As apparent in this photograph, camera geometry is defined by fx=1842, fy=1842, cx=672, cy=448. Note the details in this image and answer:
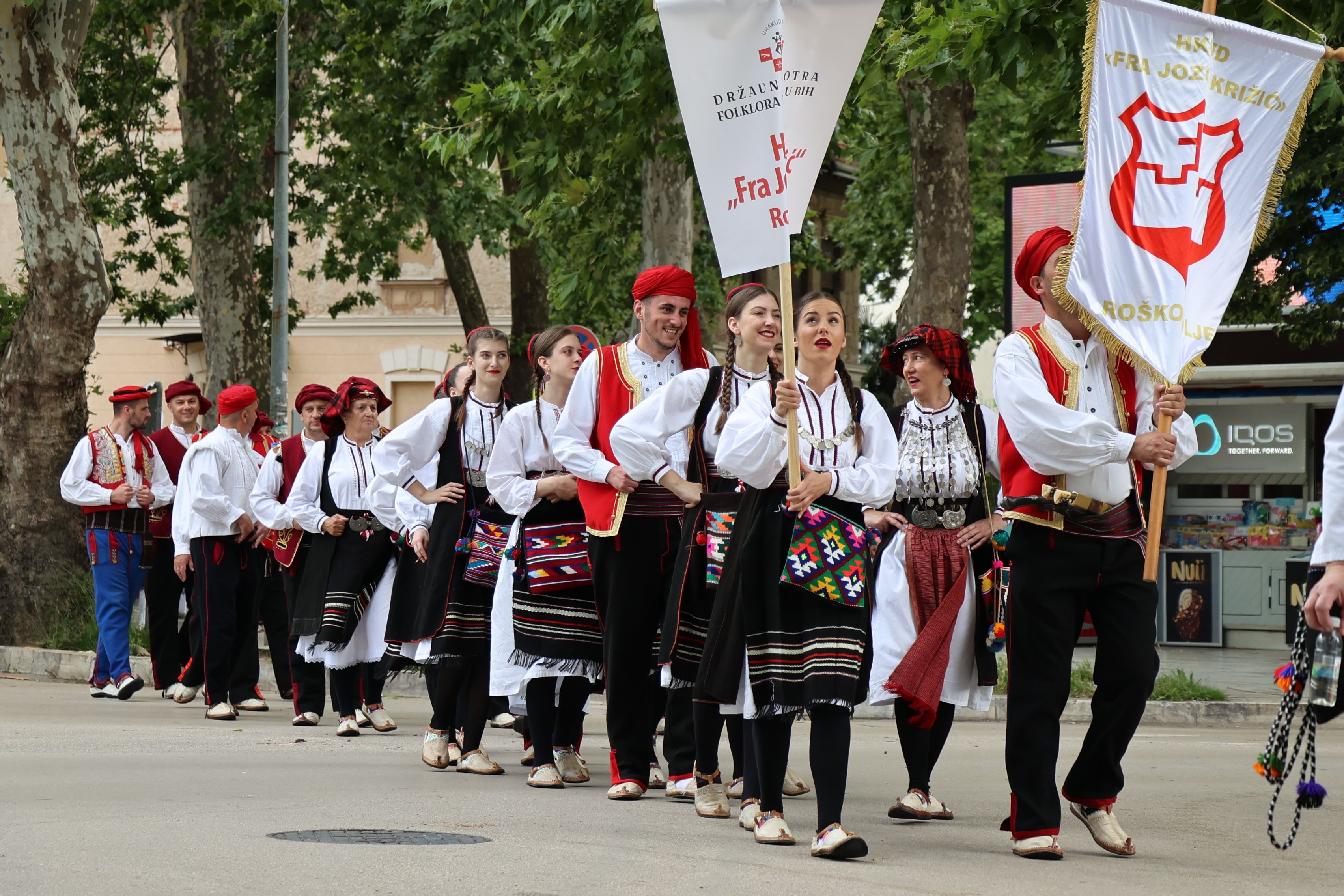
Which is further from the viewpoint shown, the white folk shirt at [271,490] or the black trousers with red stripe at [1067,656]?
the white folk shirt at [271,490]

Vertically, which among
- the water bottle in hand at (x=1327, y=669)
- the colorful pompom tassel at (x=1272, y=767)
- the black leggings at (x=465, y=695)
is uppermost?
the water bottle in hand at (x=1327, y=669)

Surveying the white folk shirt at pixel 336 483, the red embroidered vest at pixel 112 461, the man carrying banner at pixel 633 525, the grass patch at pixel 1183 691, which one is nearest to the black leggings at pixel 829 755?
the man carrying banner at pixel 633 525

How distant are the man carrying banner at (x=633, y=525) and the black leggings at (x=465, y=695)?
3.84 feet

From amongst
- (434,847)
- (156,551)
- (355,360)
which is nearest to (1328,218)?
(156,551)

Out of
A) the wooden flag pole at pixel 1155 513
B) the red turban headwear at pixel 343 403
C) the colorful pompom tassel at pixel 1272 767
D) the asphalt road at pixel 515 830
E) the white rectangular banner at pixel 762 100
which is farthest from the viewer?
the red turban headwear at pixel 343 403

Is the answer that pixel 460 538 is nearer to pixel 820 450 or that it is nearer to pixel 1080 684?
pixel 820 450

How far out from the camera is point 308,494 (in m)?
10.8

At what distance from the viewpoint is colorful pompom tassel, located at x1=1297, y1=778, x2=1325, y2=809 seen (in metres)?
4.80

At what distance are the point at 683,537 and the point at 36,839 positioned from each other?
254cm

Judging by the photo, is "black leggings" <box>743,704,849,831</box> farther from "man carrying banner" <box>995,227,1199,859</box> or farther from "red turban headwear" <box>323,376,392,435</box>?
"red turban headwear" <box>323,376,392,435</box>

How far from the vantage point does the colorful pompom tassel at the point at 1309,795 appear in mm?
4797

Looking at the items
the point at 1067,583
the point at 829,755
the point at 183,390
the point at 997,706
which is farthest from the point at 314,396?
the point at 1067,583

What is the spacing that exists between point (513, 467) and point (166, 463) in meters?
6.17

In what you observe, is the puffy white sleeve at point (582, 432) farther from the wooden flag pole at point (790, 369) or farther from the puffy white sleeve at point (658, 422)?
the wooden flag pole at point (790, 369)
